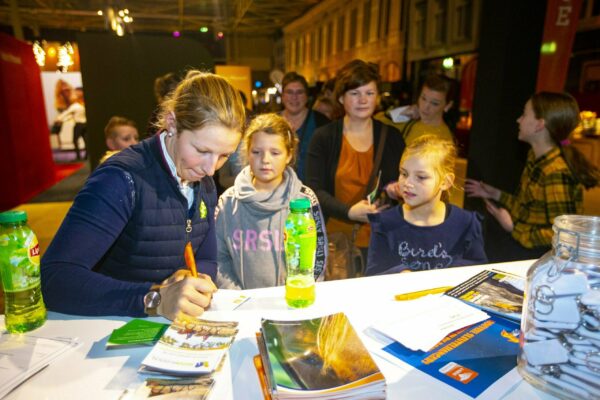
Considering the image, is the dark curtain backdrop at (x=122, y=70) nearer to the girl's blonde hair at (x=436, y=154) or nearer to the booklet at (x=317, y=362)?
the girl's blonde hair at (x=436, y=154)

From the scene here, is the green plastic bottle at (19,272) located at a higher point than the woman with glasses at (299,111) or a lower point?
lower

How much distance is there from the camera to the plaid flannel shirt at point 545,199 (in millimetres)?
2043

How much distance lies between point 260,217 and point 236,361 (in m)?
0.87

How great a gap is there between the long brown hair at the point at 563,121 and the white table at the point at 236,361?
4.70ft

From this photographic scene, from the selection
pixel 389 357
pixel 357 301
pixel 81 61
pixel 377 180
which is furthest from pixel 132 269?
pixel 81 61

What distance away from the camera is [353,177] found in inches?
83.1

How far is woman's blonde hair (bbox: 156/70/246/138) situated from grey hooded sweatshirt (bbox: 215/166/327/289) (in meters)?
0.55

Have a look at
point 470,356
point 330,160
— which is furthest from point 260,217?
point 470,356

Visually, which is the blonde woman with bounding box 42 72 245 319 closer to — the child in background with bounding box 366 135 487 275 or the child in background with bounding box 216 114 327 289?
the child in background with bounding box 216 114 327 289

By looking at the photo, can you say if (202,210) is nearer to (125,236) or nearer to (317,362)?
(125,236)

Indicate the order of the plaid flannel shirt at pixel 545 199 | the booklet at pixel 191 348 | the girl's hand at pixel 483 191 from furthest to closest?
the girl's hand at pixel 483 191, the plaid flannel shirt at pixel 545 199, the booklet at pixel 191 348

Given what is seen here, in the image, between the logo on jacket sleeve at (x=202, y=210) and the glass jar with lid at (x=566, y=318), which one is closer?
the glass jar with lid at (x=566, y=318)

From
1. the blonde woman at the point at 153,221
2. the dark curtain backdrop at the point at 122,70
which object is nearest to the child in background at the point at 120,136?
the dark curtain backdrop at the point at 122,70

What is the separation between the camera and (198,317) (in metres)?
1.08
